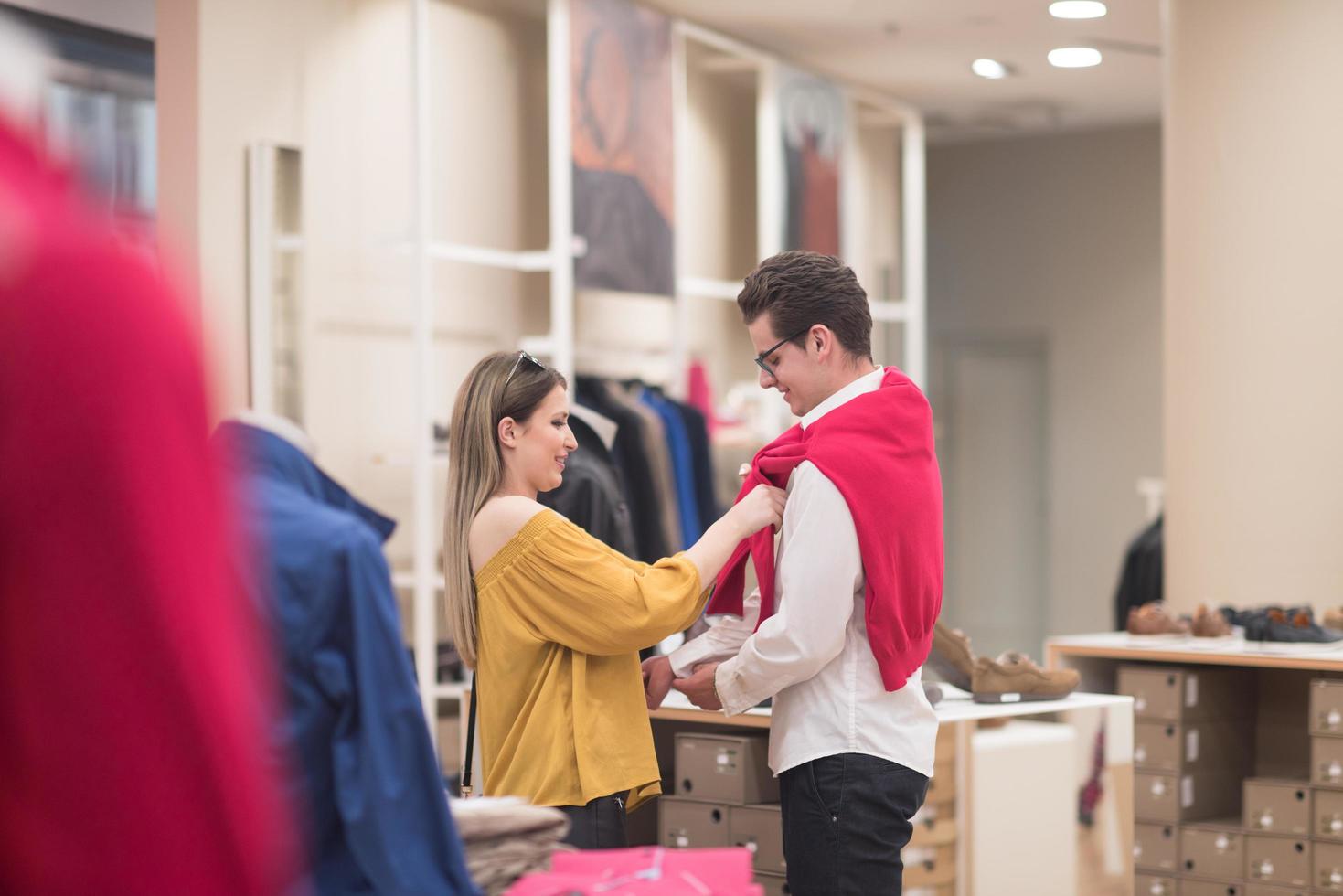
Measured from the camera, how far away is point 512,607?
217 centimetres

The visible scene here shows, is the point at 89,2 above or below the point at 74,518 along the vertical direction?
above

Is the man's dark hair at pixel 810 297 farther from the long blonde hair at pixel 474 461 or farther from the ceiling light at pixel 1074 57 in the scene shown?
the ceiling light at pixel 1074 57

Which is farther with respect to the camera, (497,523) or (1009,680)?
(1009,680)

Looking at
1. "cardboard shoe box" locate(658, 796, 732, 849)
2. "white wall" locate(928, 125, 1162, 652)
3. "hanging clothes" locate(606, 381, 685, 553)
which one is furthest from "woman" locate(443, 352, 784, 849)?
"white wall" locate(928, 125, 1162, 652)

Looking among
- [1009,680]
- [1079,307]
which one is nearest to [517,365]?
[1009,680]

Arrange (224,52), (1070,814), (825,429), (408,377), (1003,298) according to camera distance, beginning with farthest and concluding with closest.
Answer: (1003,298)
(408,377)
(224,52)
(1070,814)
(825,429)

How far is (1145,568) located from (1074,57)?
8.76 ft

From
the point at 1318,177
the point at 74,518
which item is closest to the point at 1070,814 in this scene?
the point at 1318,177

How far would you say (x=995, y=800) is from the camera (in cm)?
357

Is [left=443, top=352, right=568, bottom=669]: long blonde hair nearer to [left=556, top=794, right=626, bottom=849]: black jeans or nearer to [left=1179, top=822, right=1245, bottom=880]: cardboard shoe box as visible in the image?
[left=556, top=794, right=626, bottom=849]: black jeans

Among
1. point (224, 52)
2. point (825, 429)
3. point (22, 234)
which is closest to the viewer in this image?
point (22, 234)

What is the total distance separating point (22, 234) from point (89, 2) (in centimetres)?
497

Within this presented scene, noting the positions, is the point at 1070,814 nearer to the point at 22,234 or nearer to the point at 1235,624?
the point at 1235,624

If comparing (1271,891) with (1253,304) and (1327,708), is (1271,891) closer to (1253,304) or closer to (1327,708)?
(1327,708)
